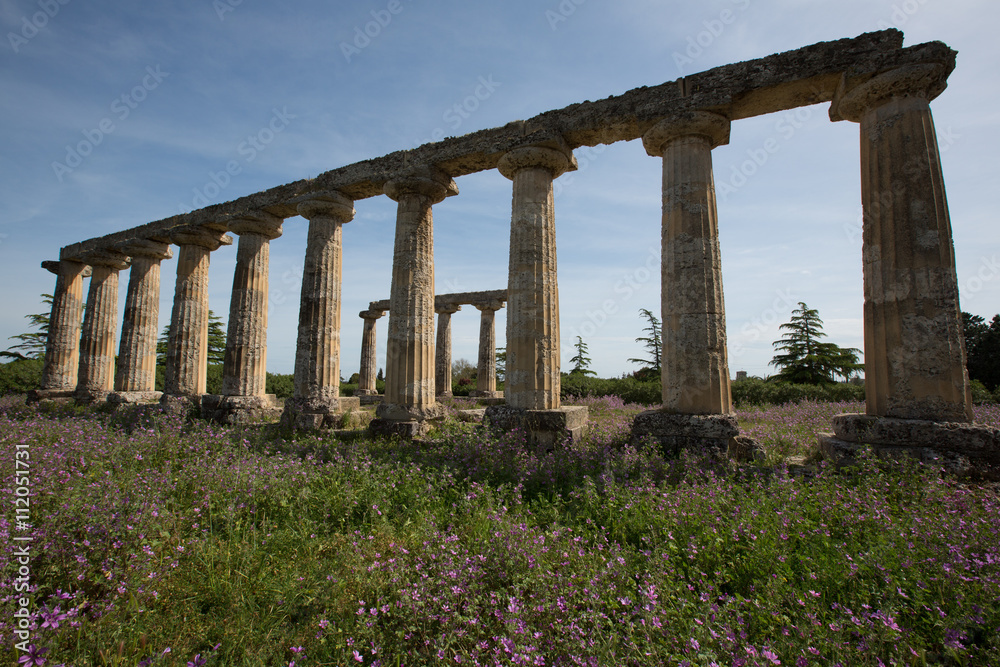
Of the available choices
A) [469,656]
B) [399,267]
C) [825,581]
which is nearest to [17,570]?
[469,656]

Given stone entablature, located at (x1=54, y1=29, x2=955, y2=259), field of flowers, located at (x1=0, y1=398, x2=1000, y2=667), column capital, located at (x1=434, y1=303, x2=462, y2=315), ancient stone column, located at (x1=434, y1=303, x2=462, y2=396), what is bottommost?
field of flowers, located at (x1=0, y1=398, x2=1000, y2=667)

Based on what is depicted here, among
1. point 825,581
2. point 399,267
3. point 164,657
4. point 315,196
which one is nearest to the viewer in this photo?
point 164,657

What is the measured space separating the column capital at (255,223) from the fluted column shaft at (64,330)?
1027cm

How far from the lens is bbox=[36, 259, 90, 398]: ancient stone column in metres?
17.7

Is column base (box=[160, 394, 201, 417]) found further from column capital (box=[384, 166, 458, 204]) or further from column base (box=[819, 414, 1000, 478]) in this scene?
column base (box=[819, 414, 1000, 478])

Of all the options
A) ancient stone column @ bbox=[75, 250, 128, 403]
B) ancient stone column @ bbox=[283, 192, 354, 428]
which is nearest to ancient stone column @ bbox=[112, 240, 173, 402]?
ancient stone column @ bbox=[75, 250, 128, 403]

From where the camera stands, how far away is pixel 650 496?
4.71 m

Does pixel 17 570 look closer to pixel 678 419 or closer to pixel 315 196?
pixel 678 419

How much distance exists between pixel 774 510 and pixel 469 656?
3175 millimetres

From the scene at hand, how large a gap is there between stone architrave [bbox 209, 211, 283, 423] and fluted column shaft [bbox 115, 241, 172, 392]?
5092 mm

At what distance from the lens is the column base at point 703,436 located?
697 centimetres

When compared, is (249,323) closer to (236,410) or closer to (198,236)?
(236,410)

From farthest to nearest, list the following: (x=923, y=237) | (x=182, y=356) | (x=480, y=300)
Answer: (x=480, y=300) < (x=182, y=356) < (x=923, y=237)

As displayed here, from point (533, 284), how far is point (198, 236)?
Answer: 11.1m
